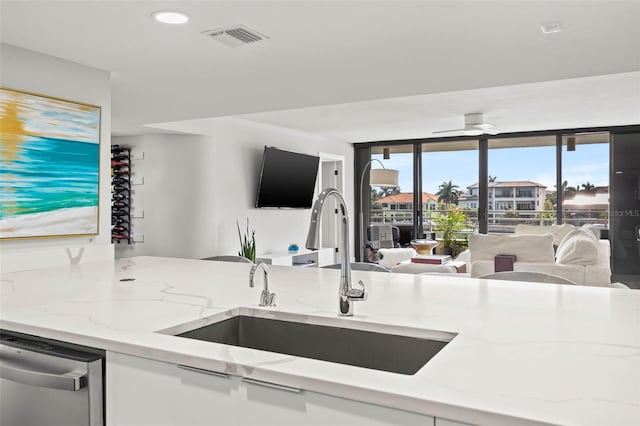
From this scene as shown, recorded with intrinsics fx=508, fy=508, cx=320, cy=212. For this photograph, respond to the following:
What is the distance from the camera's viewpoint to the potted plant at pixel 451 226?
8625 millimetres

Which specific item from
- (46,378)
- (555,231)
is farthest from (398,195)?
(46,378)

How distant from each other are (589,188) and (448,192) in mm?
2148

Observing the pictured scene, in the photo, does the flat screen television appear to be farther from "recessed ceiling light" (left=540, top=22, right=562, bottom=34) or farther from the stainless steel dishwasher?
the stainless steel dishwasher

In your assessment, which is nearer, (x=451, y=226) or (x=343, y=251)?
(x=343, y=251)

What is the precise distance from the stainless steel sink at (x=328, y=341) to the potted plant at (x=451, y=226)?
24.1ft

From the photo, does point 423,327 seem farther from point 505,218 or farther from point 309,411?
point 505,218

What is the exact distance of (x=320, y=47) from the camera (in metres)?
2.70

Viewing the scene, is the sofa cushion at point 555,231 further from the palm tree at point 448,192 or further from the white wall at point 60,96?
the white wall at point 60,96

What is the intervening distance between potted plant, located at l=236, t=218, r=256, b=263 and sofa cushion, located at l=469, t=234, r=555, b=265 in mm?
3007

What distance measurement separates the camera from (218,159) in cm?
630

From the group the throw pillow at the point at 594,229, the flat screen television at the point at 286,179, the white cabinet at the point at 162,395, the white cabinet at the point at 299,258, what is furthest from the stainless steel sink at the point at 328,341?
the throw pillow at the point at 594,229

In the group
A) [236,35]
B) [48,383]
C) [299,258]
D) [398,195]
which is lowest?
[299,258]

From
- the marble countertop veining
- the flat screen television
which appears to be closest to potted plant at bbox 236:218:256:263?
the flat screen television

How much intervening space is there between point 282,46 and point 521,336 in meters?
1.95
